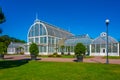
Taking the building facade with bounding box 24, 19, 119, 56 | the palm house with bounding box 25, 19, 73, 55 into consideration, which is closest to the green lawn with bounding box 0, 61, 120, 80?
the building facade with bounding box 24, 19, 119, 56

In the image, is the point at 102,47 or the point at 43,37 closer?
the point at 102,47

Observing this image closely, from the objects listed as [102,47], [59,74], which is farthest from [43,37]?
[59,74]

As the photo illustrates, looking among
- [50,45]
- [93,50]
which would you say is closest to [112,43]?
[93,50]

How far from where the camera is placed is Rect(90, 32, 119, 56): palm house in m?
40.3

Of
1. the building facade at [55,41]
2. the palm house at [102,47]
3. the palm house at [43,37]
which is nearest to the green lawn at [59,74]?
the palm house at [102,47]

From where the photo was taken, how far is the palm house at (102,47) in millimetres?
40344

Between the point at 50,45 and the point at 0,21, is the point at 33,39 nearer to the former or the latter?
the point at 50,45

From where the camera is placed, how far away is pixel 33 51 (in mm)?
24922

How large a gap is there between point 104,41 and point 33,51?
24722mm

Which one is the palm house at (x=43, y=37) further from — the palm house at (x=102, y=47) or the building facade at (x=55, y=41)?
the palm house at (x=102, y=47)

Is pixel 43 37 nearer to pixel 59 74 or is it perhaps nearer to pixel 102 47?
pixel 102 47

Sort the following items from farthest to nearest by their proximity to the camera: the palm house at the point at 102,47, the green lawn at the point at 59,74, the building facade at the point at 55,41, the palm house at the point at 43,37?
the palm house at the point at 43,37 → the building facade at the point at 55,41 → the palm house at the point at 102,47 → the green lawn at the point at 59,74

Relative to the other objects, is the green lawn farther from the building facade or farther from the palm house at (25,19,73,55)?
the palm house at (25,19,73,55)

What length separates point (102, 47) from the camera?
42.3 m
